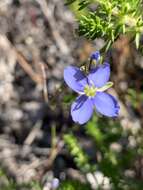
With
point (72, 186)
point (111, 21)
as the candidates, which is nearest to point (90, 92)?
point (111, 21)

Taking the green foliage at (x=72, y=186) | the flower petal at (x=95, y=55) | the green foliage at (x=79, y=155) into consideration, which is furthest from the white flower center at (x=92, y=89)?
the green foliage at (x=79, y=155)

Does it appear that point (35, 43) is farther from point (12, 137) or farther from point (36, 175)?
point (36, 175)

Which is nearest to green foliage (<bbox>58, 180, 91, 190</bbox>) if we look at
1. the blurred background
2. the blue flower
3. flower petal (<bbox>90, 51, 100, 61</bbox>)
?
the blurred background

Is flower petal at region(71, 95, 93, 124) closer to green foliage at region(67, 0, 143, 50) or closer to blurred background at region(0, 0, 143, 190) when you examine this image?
green foliage at region(67, 0, 143, 50)

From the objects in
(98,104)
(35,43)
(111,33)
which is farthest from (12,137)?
(111,33)

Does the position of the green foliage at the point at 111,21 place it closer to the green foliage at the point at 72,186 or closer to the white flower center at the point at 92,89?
the white flower center at the point at 92,89
